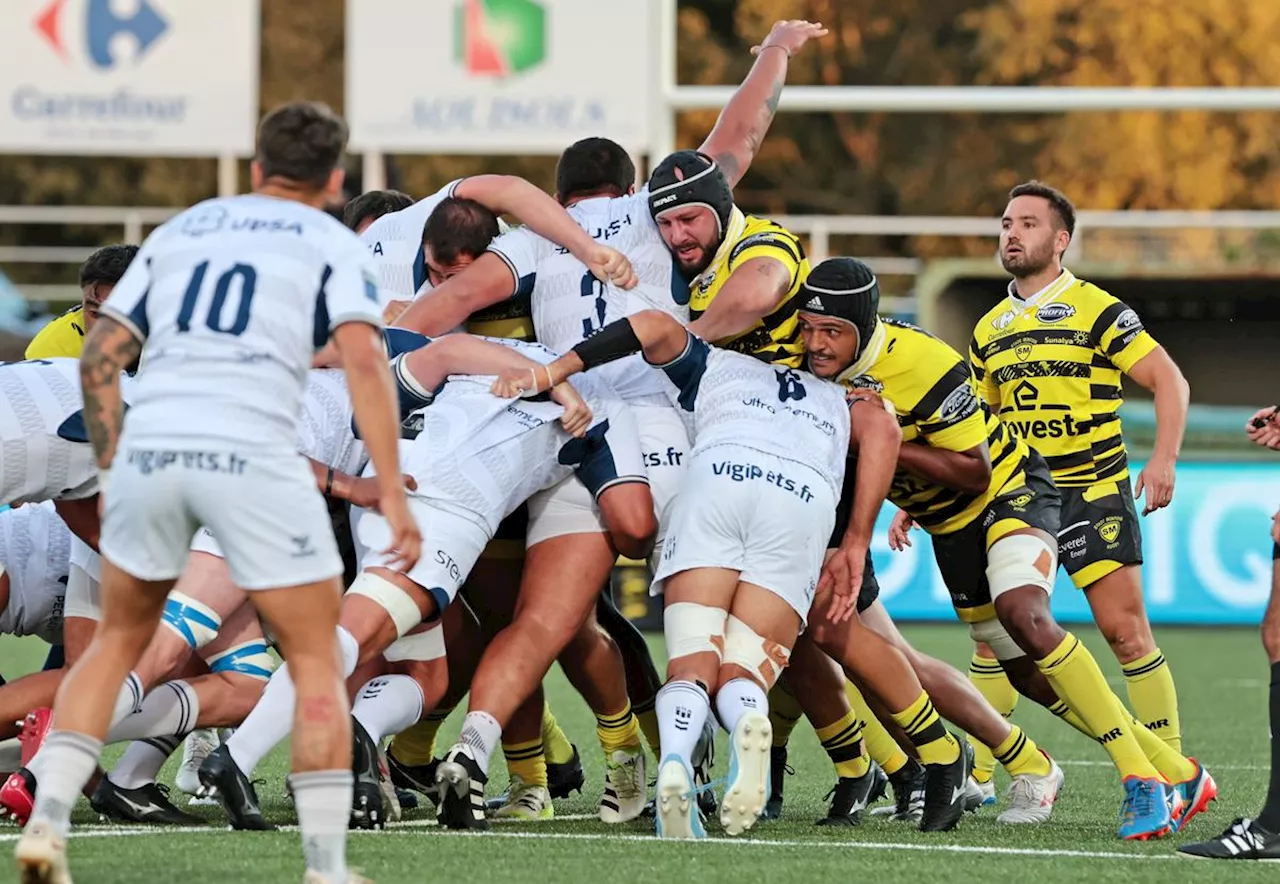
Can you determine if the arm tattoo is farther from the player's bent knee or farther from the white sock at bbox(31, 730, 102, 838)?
the player's bent knee

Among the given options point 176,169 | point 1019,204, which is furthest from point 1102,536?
point 176,169

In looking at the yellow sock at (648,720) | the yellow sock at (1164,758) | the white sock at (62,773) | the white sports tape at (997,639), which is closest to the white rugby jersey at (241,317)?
the white sock at (62,773)

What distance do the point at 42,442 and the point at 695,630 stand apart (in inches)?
83.9

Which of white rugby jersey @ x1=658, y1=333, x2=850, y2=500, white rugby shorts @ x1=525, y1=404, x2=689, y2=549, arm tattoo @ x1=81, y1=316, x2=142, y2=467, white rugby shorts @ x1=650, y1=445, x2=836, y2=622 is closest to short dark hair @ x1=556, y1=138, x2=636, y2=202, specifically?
white rugby jersey @ x1=658, y1=333, x2=850, y2=500

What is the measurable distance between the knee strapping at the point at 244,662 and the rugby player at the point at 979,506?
6.85ft

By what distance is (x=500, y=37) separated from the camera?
56.6ft

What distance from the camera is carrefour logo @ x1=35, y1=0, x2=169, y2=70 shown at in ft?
60.5

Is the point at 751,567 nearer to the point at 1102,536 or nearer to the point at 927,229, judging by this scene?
the point at 1102,536

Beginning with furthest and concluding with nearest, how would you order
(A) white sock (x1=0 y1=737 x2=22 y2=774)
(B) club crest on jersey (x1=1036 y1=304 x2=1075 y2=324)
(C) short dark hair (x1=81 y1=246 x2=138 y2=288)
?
(B) club crest on jersey (x1=1036 y1=304 x2=1075 y2=324) < (C) short dark hair (x1=81 y1=246 x2=138 y2=288) < (A) white sock (x1=0 y1=737 x2=22 y2=774)

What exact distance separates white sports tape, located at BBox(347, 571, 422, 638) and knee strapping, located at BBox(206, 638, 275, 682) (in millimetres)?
545

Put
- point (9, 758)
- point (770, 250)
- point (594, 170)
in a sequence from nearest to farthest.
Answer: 1. point (9, 758)
2. point (770, 250)
3. point (594, 170)

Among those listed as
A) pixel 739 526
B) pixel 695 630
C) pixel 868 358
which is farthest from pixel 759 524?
pixel 868 358

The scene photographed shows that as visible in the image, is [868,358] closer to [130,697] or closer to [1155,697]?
[1155,697]

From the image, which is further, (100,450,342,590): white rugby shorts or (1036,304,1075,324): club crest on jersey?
(1036,304,1075,324): club crest on jersey
